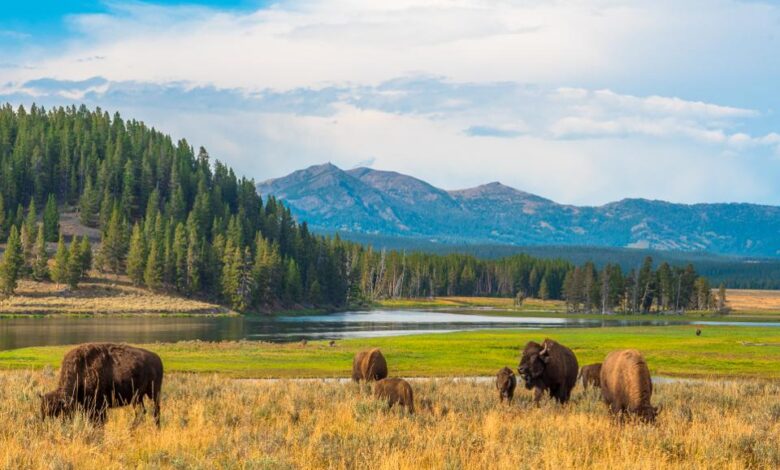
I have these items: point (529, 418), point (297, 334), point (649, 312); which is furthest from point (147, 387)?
point (649, 312)

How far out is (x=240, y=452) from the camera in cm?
1551

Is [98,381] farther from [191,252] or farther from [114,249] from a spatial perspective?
[114,249]

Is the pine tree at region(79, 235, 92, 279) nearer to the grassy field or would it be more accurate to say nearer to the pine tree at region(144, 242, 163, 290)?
the pine tree at region(144, 242, 163, 290)

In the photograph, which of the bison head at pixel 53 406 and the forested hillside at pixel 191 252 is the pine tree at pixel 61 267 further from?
the bison head at pixel 53 406

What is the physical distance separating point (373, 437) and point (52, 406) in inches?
289

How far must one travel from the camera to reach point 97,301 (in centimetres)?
12912

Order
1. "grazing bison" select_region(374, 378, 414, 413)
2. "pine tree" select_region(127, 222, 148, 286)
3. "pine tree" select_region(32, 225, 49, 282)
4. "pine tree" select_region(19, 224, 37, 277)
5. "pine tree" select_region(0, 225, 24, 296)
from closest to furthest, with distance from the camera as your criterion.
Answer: "grazing bison" select_region(374, 378, 414, 413) → "pine tree" select_region(0, 225, 24, 296) → "pine tree" select_region(32, 225, 49, 282) → "pine tree" select_region(19, 224, 37, 277) → "pine tree" select_region(127, 222, 148, 286)

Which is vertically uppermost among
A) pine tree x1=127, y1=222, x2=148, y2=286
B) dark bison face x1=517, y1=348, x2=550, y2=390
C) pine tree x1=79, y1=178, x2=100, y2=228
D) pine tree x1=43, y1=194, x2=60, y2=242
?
pine tree x1=79, y1=178, x2=100, y2=228

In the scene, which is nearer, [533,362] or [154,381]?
[154,381]

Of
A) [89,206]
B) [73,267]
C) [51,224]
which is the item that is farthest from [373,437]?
[89,206]

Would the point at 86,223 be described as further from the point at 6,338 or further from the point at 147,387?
the point at 147,387

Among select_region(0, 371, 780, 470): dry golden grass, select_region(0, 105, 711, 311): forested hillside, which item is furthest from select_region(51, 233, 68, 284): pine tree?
select_region(0, 371, 780, 470): dry golden grass

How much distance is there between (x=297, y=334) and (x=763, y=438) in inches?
2643

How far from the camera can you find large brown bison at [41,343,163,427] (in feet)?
59.0
